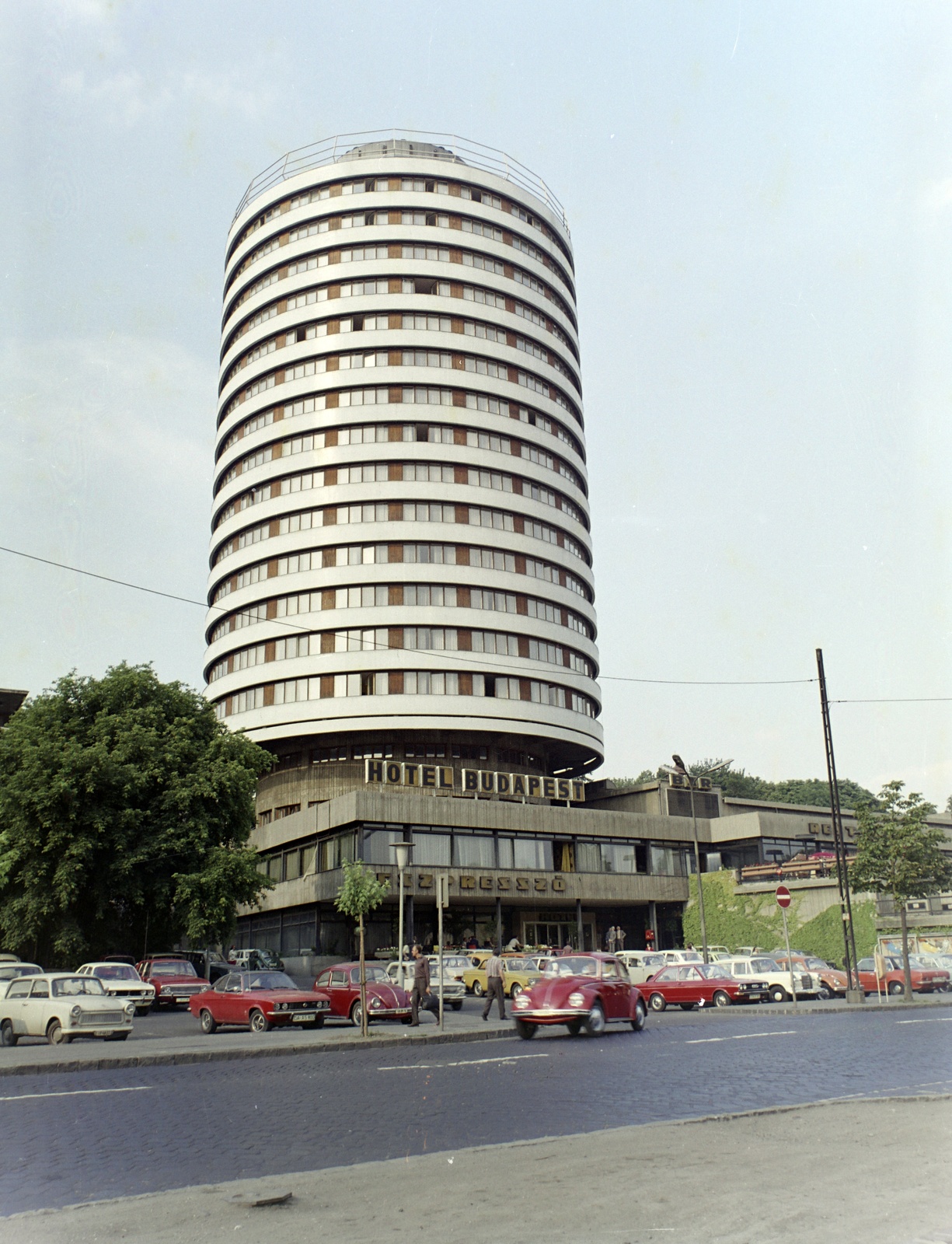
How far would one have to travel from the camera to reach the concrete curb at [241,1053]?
1641 cm

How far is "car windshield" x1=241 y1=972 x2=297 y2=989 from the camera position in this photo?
81.9 feet

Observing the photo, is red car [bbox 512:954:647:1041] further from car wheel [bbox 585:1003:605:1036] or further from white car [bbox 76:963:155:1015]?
white car [bbox 76:963:155:1015]

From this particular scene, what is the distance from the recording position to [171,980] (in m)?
32.6

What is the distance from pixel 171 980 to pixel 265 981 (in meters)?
8.69

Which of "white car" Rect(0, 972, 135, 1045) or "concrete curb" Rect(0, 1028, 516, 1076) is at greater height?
"white car" Rect(0, 972, 135, 1045)

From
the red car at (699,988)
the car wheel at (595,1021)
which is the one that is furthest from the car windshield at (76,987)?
the red car at (699,988)

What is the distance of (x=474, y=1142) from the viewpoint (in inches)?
355

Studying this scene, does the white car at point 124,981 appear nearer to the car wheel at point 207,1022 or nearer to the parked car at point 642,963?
the car wheel at point 207,1022

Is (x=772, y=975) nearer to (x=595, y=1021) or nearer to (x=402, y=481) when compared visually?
(x=595, y=1021)

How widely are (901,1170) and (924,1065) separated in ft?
24.6

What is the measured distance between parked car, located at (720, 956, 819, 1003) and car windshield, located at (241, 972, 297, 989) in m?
15.1

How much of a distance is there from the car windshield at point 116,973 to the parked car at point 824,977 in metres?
20.1

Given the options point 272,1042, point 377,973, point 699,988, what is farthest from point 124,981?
→ point 699,988

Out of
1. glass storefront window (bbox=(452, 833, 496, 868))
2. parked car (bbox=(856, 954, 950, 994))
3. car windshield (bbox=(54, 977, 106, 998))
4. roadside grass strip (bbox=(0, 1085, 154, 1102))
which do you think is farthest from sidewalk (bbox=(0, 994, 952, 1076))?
glass storefront window (bbox=(452, 833, 496, 868))
